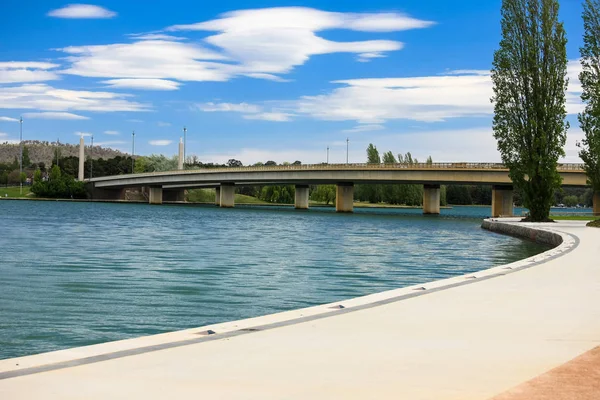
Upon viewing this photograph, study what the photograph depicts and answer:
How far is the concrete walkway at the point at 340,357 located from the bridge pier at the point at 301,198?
133314mm

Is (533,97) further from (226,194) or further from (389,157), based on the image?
(389,157)

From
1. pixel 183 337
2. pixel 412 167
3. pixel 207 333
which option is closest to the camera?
pixel 183 337

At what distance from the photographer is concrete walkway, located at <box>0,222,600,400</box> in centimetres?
780

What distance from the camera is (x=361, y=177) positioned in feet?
389

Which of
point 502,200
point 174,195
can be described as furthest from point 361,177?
point 174,195

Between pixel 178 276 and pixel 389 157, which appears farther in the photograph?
pixel 389 157

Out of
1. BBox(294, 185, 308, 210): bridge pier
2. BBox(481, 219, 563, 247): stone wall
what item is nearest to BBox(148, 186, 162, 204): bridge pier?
BBox(294, 185, 308, 210): bridge pier

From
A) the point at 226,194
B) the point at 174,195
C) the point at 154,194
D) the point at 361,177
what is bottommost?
the point at 174,195

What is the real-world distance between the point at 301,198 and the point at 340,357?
139335 millimetres

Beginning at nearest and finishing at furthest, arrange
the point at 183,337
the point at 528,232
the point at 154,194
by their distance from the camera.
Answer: the point at 183,337, the point at 528,232, the point at 154,194

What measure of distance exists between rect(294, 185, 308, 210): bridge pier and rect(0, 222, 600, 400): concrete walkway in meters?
133

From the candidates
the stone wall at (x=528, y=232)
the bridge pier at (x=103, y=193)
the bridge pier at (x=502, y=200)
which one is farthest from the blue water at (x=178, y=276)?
the bridge pier at (x=103, y=193)

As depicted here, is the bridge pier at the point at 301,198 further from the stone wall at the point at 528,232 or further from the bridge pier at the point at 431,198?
the stone wall at the point at 528,232

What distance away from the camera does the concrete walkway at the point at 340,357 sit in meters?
7.80
